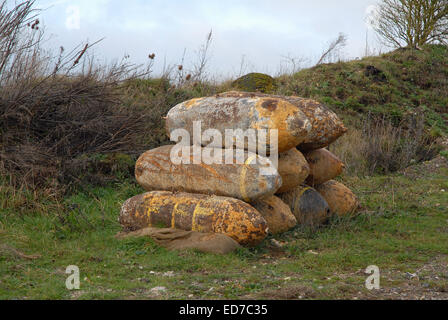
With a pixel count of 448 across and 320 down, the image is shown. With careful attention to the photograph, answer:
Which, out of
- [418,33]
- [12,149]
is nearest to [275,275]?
[12,149]

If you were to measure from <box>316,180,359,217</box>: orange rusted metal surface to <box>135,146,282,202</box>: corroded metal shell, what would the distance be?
1578mm

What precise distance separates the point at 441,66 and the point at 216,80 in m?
10.6

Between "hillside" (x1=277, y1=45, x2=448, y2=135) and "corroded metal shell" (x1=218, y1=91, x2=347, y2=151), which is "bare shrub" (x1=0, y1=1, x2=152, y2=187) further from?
"hillside" (x1=277, y1=45, x2=448, y2=135)

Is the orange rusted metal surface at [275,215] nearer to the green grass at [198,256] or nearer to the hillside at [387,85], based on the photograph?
the green grass at [198,256]

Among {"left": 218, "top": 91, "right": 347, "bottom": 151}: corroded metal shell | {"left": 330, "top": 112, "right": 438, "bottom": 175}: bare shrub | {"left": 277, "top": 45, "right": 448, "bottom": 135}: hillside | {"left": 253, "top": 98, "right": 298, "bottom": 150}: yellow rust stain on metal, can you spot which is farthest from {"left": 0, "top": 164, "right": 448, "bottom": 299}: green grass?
{"left": 277, "top": 45, "right": 448, "bottom": 135}: hillside

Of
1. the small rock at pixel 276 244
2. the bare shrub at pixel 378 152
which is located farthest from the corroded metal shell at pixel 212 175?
the bare shrub at pixel 378 152

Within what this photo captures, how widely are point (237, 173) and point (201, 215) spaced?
697 mm

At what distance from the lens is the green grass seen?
176 inches

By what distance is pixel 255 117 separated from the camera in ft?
19.9

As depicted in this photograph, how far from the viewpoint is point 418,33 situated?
20.3 m

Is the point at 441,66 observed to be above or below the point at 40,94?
above

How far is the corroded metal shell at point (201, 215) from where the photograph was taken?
5707 millimetres

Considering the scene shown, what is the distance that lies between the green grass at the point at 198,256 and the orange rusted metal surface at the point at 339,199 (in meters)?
0.22

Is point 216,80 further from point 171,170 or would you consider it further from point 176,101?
point 171,170
